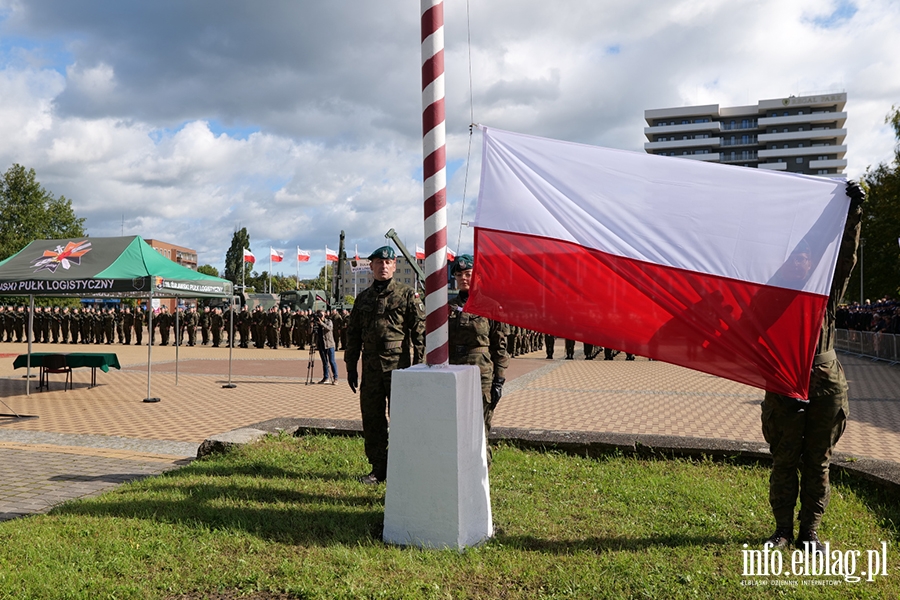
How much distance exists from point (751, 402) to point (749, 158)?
349ft

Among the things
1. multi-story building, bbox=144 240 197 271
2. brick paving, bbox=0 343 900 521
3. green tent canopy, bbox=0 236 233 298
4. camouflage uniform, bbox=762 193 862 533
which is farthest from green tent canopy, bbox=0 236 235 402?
multi-story building, bbox=144 240 197 271

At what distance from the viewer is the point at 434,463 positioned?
4.04 metres

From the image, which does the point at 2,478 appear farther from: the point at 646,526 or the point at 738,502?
the point at 738,502

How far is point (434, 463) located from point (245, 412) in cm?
688

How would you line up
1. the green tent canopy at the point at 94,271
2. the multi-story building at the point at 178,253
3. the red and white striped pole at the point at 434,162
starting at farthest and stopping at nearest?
the multi-story building at the point at 178,253 → the green tent canopy at the point at 94,271 → the red and white striped pole at the point at 434,162

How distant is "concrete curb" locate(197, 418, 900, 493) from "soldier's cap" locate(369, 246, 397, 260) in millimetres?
2287

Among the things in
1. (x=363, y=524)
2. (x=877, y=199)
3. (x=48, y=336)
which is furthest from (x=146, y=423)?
(x=877, y=199)

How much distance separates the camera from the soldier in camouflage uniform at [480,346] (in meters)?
5.62

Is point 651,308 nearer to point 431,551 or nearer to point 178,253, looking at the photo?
point 431,551

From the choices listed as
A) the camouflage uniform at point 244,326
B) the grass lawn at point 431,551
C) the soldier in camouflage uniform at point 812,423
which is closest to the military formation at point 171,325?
the camouflage uniform at point 244,326

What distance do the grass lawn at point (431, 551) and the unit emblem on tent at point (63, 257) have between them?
674 cm

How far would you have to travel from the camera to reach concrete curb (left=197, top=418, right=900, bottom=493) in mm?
5586
